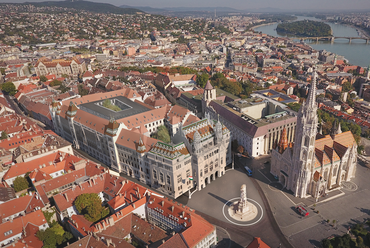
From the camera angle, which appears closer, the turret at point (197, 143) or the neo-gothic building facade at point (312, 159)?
the neo-gothic building facade at point (312, 159)

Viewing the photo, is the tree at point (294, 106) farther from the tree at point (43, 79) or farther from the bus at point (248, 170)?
the tree at point (43, 79)

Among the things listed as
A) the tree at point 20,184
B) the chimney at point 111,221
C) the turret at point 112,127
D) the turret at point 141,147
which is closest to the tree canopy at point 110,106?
the turret at point 112,127

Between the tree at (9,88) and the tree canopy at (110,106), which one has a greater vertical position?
the tree canopy at (110,106)

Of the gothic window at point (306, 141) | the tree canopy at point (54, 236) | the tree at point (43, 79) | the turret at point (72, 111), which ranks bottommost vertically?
the tree canopy at point (54, 236)

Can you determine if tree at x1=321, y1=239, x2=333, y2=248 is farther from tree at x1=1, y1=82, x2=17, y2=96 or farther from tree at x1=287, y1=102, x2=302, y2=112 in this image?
tree at x1=1, y1=82, x2=17, y2=96

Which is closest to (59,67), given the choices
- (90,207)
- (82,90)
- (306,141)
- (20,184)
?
(82,90)

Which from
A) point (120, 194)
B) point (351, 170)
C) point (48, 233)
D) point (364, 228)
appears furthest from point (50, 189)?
point (351, 170)

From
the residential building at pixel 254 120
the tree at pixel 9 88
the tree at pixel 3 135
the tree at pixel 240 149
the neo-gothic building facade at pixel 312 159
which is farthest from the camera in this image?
the tree at pixel 9 88

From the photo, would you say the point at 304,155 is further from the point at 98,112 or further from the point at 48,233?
the point at 98,112
